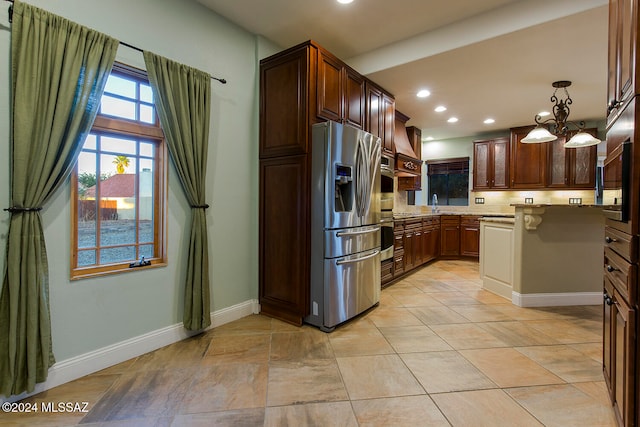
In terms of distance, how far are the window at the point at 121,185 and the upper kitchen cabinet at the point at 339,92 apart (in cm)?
147

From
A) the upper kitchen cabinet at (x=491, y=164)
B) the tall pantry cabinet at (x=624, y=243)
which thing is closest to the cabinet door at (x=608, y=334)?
the tall pantry cabinet at (x=624, y=243)

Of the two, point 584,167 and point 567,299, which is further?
point 584,167

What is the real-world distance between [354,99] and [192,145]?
6.02 ft

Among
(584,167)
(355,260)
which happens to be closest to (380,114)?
(355,260)

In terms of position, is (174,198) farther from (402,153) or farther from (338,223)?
(402,153)

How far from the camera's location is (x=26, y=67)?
1.74 m

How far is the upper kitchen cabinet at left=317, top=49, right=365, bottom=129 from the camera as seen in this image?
2916mm

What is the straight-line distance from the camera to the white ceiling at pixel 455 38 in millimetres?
2678

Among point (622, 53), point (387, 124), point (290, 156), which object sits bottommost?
point (290, 156)

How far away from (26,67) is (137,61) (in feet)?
2.26

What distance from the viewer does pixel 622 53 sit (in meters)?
1.48

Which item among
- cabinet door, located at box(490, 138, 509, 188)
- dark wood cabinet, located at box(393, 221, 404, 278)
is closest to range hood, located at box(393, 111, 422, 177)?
dark wood cabinet, located at box(393, 221, 404, 278)

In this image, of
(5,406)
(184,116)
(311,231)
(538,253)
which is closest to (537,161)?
(538,253)

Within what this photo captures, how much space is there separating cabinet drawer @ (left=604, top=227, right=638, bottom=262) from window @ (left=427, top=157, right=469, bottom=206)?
5.57 m
